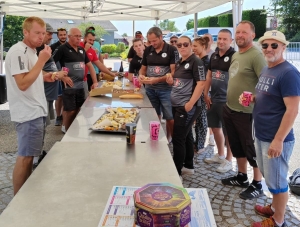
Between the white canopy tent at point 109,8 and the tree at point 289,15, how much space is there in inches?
604

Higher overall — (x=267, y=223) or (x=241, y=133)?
(x=241, y=133)

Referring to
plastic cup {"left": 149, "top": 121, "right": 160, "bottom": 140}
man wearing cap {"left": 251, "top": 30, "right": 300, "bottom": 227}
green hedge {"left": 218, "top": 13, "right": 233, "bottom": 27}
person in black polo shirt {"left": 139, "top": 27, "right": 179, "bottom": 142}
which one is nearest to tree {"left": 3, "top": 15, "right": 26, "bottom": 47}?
green hedge {"left": 218, "top": 13, "right": 233, "bottom": 27}

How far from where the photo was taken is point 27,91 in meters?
2.50

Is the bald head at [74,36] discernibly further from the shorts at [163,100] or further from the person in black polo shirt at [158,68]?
the shorts at [163,100]

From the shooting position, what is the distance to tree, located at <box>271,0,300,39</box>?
841 inches

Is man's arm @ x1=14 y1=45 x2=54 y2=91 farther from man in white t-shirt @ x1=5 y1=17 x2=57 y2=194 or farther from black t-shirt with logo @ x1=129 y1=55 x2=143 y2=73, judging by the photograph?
black t-shirt with logo @ x1=129 y1=55 x2=143 y2=73

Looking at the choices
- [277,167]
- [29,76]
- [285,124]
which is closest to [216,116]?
[277,167]

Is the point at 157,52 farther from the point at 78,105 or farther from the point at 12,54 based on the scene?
the point at 12,54

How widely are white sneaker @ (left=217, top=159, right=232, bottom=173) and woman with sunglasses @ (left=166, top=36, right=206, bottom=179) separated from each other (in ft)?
1.98

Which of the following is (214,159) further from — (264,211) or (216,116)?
(264,211)

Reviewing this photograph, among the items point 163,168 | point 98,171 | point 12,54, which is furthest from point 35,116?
point 163,168

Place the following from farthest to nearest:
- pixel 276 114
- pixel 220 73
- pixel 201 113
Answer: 1. pixel 201 113
2. pixel 220 73
3. pixel 276 114

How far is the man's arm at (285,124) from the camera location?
2143mm

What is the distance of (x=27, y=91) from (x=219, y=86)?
2.24 m
